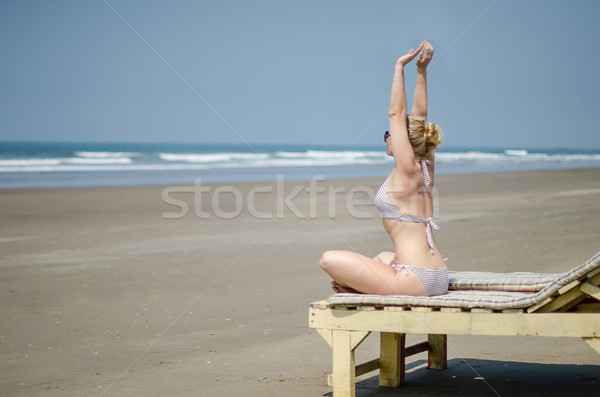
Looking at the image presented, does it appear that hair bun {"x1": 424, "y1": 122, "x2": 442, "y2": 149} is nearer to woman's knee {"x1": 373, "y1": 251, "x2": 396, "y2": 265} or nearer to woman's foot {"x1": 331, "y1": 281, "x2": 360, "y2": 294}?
woman's knee {"x1": 373, "y1": 251, "x2": 396, "y2": 265}

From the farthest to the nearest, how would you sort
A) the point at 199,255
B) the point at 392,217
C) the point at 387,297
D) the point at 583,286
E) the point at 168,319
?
1. the point at 199,255
2. the point at 168,319
3. the point at 392,217
4. the point at 387,297
5. the point at 583,286

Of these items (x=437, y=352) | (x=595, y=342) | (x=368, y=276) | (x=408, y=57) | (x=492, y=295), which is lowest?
(x=437, y=352)

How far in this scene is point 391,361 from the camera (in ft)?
14.5

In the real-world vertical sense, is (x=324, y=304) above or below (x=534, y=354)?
above

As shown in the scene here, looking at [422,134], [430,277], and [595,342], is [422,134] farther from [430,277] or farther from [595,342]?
[595,342]

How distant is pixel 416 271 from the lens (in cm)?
403

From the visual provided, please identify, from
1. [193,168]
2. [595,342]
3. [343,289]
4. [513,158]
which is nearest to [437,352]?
[343,289]

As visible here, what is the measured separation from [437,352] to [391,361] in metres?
0.55

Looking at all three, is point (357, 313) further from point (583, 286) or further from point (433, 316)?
point (583, 286)

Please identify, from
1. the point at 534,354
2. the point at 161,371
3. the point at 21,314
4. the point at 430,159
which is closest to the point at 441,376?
the point at 534,354

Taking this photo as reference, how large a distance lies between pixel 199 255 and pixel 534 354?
531cm

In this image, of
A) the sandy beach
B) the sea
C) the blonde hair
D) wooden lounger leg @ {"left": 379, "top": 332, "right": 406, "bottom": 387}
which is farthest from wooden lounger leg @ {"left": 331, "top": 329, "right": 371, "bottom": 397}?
the sea

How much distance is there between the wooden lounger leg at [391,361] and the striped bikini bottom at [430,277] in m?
0.51

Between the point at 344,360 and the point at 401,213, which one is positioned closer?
the point at 344,360
